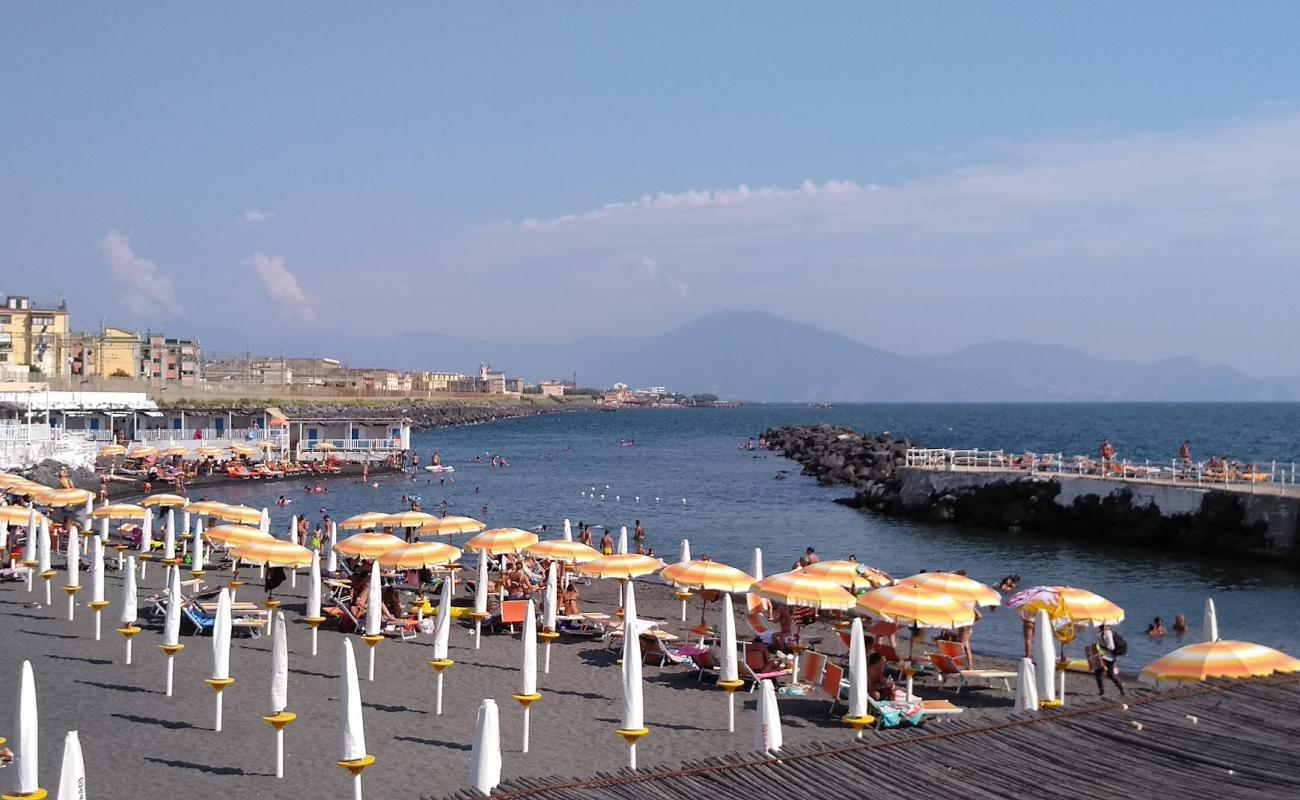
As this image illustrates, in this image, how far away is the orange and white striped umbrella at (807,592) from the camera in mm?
15672

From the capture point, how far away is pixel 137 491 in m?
46.2

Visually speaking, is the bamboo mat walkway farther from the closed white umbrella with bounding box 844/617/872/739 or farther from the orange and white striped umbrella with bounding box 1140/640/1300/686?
the closed white umbrella with bounding box 844/617/872/739

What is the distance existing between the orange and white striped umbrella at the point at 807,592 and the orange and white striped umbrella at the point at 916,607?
800 mm

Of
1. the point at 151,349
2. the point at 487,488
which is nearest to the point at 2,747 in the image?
the point at 487,488

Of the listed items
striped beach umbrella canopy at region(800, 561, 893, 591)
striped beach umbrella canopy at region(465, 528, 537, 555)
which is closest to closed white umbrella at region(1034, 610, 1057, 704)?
striped beach umbrella canopy at region(800, 561, 893, 591)

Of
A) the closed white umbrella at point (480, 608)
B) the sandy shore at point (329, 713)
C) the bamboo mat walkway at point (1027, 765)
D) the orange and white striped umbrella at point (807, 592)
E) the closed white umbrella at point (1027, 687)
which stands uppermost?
the bamboo mat walkway at point (1027, 765)

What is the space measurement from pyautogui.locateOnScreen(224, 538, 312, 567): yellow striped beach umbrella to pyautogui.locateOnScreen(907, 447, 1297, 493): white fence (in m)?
26.1

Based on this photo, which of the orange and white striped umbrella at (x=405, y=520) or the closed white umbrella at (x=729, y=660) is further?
the orange and white striped umbrella at (x=405, y=520)

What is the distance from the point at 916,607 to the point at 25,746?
393 inches

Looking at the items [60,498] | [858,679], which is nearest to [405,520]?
[60,498]

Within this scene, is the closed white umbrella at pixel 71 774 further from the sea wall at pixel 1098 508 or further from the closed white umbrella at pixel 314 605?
the sea wall at pixel 1098 508

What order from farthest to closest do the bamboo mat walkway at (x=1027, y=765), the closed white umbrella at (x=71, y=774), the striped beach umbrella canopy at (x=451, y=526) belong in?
1. the striped beach umbrella canopy at (x=451, y=526)
2. the closed white umbrella at (x=71, y=774)
3. the bamboo mat walkway at (x=1027, y=765)

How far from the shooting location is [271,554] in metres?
19.1

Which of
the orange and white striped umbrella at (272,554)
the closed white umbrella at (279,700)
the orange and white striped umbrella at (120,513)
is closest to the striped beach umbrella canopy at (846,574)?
the closed white umbrella at (279,700)
